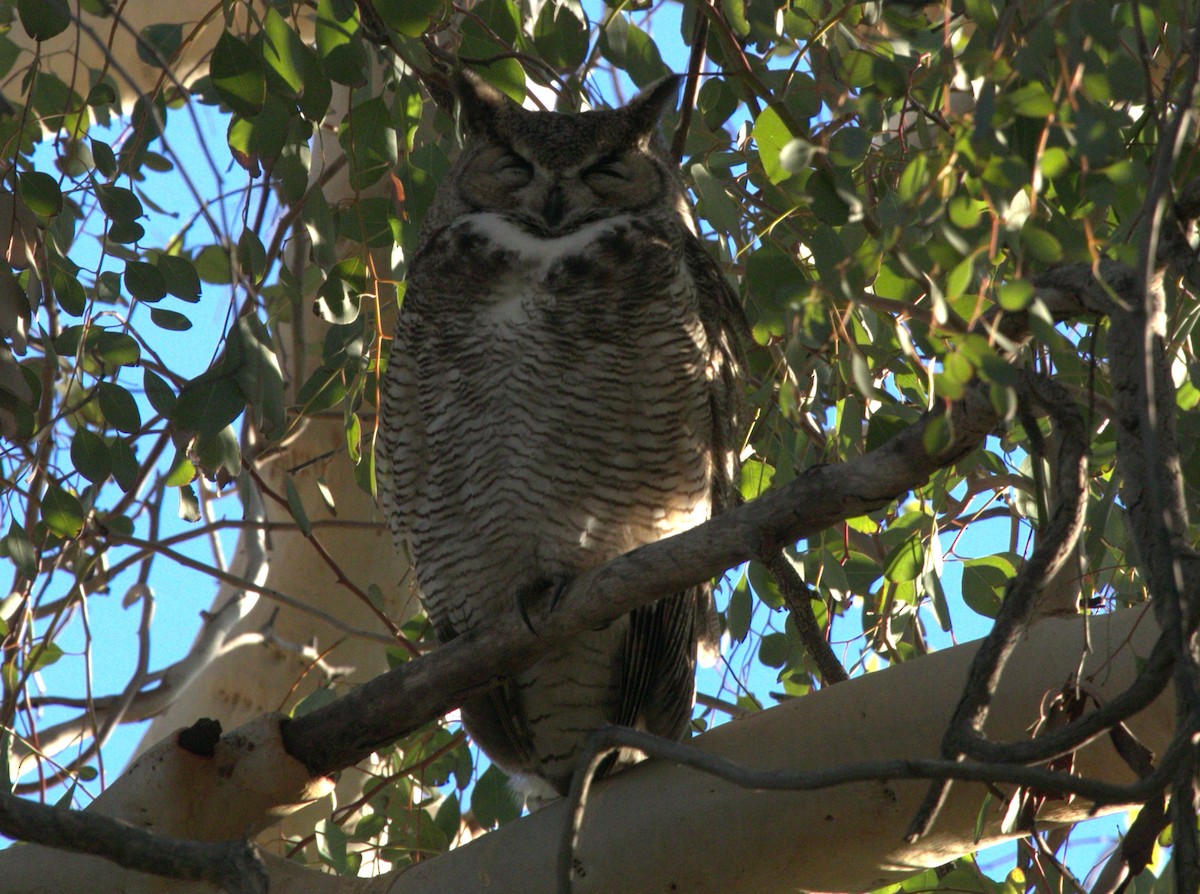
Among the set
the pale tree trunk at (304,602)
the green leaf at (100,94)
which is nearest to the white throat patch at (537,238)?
the green leaf at (100,94)

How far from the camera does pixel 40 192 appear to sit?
177 cm

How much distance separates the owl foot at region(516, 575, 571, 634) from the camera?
193cm

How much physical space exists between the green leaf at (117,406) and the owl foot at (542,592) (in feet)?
1.99

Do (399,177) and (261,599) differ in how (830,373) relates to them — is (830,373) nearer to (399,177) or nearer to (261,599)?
(399,177)

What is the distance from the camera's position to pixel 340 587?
3.13 meters

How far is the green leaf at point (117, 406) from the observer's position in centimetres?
183

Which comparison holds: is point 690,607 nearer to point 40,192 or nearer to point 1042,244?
point 40,192

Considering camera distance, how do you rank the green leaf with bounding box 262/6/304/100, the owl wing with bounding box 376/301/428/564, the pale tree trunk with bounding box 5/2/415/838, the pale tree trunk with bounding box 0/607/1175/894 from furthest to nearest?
the pale tree trunk with bounding box 5/2/415/838
the owl wing with bounding box 376/301/428/564
the green leaf with bounding box 262/6/304/100
the pale tree trunk with bounding box 0/607/1175/894

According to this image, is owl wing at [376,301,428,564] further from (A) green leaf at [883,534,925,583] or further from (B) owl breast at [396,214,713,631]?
(A) green leaf at [883,534,925,583]

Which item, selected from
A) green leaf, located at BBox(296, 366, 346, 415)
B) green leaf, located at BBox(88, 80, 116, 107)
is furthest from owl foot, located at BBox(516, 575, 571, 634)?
green leaf, located at BBox(88, 80, 116, 107)

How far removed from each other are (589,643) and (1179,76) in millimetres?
1262

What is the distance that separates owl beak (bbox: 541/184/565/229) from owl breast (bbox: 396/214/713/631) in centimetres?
5

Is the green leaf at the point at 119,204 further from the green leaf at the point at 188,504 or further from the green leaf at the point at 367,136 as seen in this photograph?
the green leaf at the point at 188,504

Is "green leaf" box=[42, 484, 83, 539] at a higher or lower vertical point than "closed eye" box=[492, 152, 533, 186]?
lower
